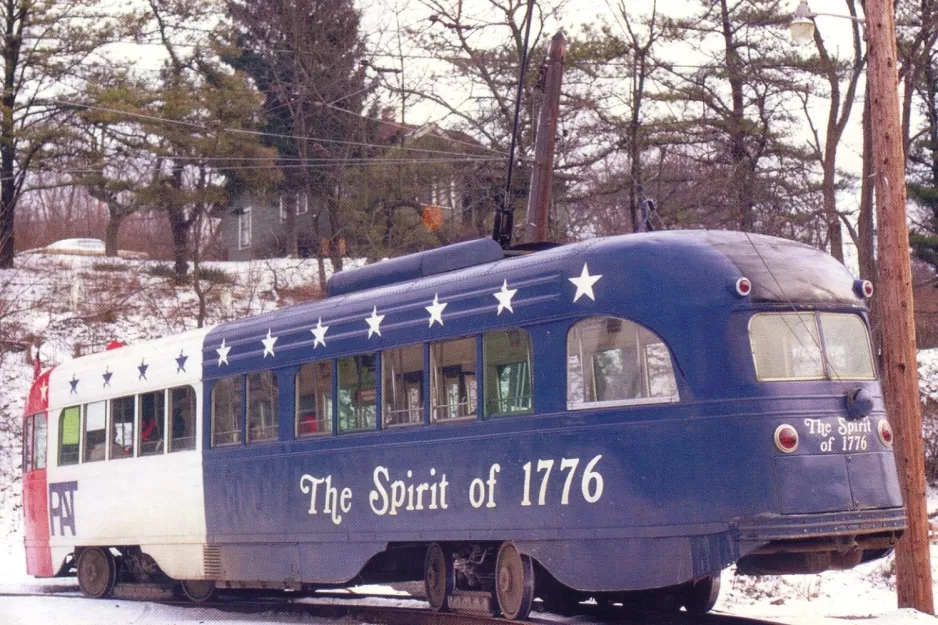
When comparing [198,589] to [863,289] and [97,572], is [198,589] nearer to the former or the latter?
[97,572]

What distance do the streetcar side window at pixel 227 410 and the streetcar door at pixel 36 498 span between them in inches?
181

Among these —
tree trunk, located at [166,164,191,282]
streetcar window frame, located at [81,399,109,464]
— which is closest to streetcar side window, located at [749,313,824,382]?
streetcar window frame, located at [81,399,109,464]

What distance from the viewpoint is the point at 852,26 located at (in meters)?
24.0

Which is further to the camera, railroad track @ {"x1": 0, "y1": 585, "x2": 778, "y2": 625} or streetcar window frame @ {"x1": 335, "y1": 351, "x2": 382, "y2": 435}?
streetcar window frame @ {"x1": 335, "y1": 351, "x2": 382, "y2": 435}

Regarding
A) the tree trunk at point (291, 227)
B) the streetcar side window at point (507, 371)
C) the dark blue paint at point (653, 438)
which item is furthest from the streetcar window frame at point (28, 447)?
→ the tree trunk at point (291, 227)

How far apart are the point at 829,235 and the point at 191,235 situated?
71.9 ft

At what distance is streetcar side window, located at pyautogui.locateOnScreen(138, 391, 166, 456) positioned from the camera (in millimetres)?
15273

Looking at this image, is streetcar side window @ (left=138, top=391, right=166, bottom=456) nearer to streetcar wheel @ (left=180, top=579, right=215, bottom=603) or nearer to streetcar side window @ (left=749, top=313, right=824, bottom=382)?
streetcar wheel @ (left=180, top=579, right=215, bottom=603)

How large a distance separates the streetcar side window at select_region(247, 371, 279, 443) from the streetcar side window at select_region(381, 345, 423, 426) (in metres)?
1.99

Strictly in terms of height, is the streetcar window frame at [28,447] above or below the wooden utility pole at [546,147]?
below

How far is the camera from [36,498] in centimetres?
1802

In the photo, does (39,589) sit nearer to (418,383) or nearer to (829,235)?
(418,383)

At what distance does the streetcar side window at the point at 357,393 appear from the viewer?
11898 millimetres

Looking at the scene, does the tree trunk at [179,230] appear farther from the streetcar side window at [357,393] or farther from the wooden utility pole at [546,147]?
the streetcar side window at [357,393]
